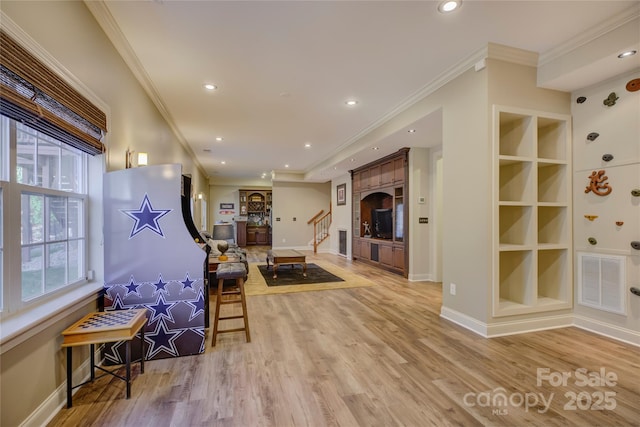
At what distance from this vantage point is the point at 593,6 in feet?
7.37

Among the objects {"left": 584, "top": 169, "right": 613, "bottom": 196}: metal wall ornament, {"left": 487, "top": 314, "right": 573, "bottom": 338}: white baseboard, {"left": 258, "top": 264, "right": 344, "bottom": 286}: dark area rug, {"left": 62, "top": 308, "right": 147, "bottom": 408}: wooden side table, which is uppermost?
{"left": 584, "top": 169, "right": 613, "bottom": 196}: metal wall ornament

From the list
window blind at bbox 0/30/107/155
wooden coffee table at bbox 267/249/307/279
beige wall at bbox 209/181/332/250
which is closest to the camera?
window blind at bbox 0/30/107/155

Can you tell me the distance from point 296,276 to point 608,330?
4.48m

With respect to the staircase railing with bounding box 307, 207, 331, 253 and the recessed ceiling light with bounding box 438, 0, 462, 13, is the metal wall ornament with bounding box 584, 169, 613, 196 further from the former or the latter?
the staircase railing with bounding box 307, 207, 331, 253

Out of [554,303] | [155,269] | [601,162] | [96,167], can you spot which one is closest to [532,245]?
[554,303]

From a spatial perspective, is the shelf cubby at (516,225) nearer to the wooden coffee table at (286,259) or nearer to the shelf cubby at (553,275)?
the shelf cubby at (553,275)

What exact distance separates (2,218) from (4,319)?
515mm

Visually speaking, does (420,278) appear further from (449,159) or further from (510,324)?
(449,159)

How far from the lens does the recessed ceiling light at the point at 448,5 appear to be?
7.06 feet

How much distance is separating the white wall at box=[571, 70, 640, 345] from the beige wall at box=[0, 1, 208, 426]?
4.58 meters

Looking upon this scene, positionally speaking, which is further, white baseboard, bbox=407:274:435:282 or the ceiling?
white baseboard, bbox=407:274:435:282

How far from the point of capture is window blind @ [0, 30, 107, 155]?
52.3 inches

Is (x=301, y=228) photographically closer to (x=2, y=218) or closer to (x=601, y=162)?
(x=601, y=162)

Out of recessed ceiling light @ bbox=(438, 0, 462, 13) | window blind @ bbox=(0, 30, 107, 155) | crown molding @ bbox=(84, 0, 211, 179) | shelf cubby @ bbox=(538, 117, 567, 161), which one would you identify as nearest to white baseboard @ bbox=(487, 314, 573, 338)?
shelf cubby @ bbox=(538, 117, 567, 161)
